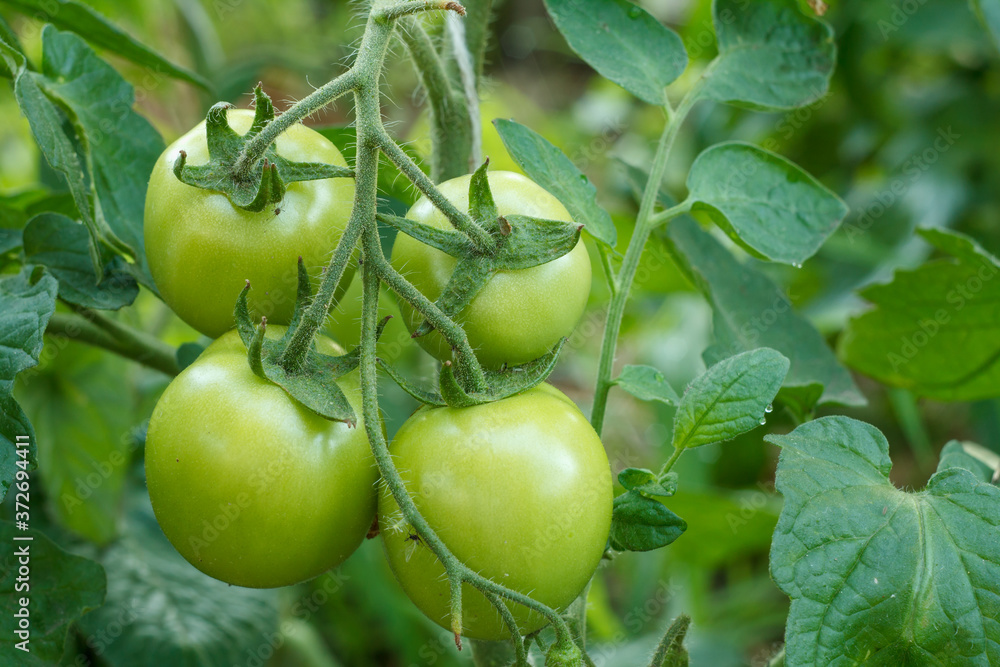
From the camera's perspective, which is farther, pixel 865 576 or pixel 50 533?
pixel 50 533

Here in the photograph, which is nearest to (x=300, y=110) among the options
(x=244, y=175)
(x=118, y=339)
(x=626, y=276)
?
(x=244, y=175)

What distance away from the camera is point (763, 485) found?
154 centimetres

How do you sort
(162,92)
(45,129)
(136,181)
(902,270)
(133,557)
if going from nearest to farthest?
(45,129) < (136,181) < (902,270) < (133,557) < (162,92)

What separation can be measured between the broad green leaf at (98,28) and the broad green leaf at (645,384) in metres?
0.50

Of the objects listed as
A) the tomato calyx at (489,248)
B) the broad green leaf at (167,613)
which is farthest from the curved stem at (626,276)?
the broad green leaf at (167,613)

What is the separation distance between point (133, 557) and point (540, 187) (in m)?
0.78

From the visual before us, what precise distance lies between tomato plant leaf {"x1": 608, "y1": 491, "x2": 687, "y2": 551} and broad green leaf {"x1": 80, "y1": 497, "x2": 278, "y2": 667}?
23.7 inches

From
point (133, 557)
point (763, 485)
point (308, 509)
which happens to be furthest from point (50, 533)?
point (763, 485)

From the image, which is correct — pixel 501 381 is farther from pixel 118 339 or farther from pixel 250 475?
pixel 118 339

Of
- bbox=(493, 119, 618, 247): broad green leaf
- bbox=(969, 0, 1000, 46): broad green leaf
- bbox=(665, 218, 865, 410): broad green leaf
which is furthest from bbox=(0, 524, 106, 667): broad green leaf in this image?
bbox=(969, 0, 1000, 46): broad green leaf

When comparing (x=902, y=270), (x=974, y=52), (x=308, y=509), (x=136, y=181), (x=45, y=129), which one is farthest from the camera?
(x=974, y=52)

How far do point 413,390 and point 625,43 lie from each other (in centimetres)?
40

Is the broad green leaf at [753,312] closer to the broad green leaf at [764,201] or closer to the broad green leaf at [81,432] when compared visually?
the broad green leaf at [764,201]

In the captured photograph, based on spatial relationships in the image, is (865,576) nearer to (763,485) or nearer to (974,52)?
(763,485)
